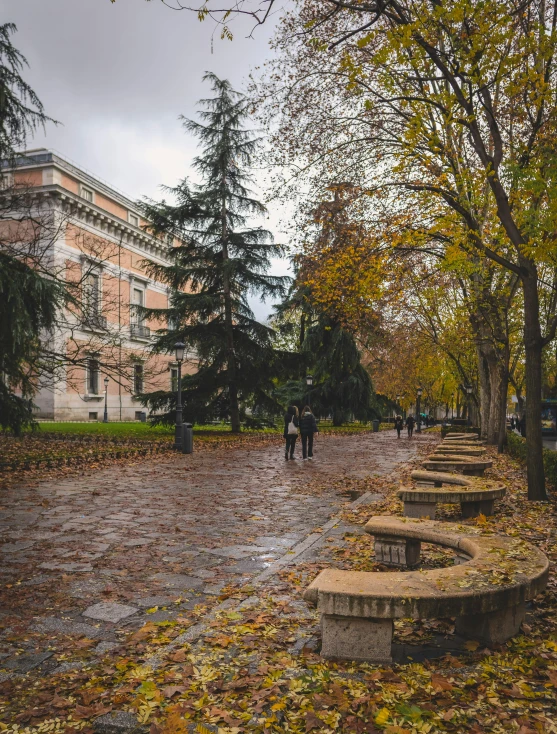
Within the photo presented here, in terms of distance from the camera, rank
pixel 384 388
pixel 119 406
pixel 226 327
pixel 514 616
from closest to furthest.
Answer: pixel 514 616 < pixel 226 327 < pixel 119 406 < pixel 384 388

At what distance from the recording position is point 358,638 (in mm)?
3668

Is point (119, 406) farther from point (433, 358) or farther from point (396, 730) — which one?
point (396, 730)

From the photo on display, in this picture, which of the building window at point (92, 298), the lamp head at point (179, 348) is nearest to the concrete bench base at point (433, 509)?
the building window at point (92, 298)

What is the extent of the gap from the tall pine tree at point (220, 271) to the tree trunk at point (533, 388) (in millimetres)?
17526

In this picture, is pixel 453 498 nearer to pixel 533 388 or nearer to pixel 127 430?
pixel 533 388

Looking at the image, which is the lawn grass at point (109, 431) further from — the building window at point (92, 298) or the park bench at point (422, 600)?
the park bench at point (422, 600)

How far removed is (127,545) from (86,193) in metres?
38.8

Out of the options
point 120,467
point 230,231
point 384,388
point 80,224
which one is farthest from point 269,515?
point 384,388

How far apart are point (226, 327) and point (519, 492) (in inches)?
716

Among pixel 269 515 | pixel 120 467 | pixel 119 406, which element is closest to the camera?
pixel 269 515

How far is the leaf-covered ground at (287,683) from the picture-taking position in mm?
2969

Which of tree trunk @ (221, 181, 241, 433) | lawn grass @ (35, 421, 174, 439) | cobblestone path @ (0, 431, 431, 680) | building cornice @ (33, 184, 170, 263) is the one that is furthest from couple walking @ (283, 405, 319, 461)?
building cornice @ (33, 184, 170, 263)

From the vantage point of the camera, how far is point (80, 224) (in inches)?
1532

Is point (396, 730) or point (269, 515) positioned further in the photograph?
point (269, 515)
